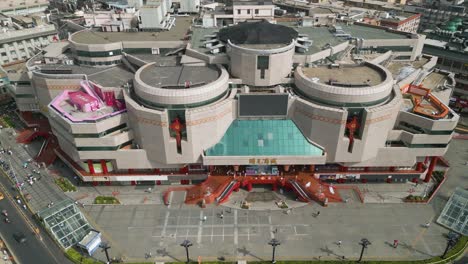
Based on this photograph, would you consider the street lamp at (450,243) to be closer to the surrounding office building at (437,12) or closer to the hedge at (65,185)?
the hedge at (65,185)

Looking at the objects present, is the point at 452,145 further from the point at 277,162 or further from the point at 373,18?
the point at 373,18

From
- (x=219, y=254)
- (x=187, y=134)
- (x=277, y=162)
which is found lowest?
(x=219, y=254)

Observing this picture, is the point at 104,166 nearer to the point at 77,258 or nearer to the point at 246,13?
the point at 77,258

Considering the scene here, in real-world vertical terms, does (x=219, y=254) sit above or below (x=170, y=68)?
below

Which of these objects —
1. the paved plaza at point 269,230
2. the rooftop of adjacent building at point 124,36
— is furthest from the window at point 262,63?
the rooftop of adjacent building at point 124,36

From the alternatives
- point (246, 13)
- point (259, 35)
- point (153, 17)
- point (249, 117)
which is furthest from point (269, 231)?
point (246, 13)

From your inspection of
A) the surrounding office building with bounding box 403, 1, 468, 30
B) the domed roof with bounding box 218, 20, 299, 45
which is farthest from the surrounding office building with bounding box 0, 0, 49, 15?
the surrounding office building with bounding box 403, 1, 468, 30

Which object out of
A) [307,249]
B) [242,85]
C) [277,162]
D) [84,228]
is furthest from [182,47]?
[307,249]
